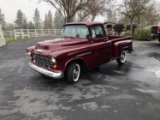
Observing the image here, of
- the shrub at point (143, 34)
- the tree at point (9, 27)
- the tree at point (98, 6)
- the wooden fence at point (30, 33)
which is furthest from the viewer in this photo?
the tree at point (9, 27)

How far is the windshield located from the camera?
230 inches

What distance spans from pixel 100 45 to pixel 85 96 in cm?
227

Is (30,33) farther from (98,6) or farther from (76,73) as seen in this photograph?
(76,73)

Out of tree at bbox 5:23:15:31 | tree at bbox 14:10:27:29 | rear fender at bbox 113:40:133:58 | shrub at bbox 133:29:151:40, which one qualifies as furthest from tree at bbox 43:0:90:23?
tree at bbox 14:10:27:29

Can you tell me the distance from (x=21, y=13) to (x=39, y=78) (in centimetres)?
7484

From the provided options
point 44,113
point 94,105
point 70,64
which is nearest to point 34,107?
point 44,113

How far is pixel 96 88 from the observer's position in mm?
4953

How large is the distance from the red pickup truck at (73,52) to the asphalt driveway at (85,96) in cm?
51

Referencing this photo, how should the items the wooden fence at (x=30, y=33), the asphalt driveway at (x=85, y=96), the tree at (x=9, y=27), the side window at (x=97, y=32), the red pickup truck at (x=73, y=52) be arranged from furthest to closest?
the tree at (x=9, y=27) → the wooden fence at (x=30, y=33) → the side window at (x=97, y=32) → the red pickup truck at (x=73, y=52) → the asphalt driveway at (x=85, y=96)

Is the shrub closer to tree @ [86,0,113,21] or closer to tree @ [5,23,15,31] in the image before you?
tree @ [86,0,113,21]

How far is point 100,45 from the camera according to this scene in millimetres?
6008

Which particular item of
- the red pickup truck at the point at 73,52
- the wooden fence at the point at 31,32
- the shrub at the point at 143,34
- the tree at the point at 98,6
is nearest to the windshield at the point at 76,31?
the red pickup truck at the point at 73,52

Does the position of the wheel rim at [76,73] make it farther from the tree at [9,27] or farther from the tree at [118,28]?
the tree at [9,27]

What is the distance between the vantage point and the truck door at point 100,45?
5863 mm
